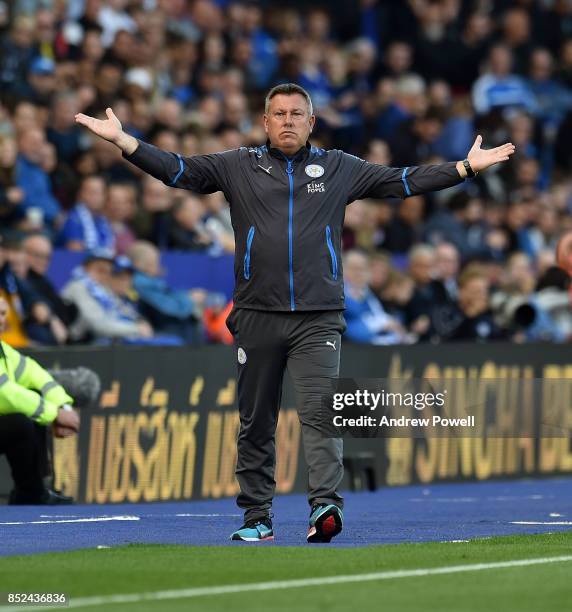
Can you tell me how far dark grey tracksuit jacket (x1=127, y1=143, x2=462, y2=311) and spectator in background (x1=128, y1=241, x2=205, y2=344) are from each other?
6.31m

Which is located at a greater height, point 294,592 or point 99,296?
point 99,296

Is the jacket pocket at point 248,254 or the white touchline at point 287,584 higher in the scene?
the jacket pocket at point 248,254

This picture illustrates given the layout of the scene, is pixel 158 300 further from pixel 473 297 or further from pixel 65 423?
pixel 65 423

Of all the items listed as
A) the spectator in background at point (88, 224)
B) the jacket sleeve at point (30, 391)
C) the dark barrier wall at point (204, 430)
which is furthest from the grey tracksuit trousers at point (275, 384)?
the spectator in background at point (88, 224)

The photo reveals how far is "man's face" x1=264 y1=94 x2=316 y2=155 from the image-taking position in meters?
9.80

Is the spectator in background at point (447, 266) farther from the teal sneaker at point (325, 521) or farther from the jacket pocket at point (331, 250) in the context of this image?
the teal sneaker at point (325, 521)

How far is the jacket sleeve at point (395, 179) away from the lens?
392 inches

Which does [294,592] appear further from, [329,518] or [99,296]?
[99,296]

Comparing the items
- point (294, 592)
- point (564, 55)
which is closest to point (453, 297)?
point (564, 55)

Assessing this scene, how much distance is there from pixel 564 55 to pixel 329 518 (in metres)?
17.6

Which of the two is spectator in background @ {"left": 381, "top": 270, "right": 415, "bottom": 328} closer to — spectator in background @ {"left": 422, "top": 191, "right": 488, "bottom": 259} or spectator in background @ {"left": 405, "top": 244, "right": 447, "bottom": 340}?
spectator in background @ {"left": 405, "top": 244, "right": 447, "bottom": 340}

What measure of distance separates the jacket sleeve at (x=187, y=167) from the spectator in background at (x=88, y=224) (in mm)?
6606

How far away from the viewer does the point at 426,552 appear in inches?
366

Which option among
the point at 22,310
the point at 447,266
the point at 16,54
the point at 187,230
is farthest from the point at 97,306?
the point at 447,266
